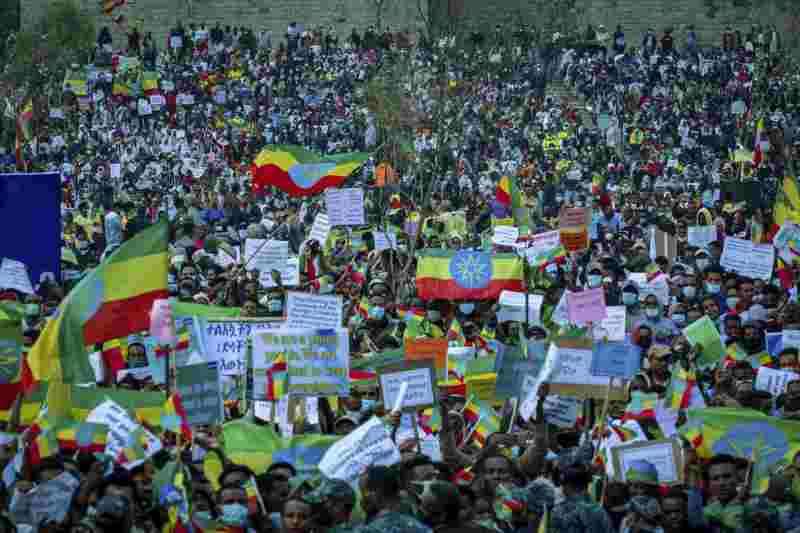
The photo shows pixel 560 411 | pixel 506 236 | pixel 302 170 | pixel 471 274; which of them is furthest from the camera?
pixel 302 170

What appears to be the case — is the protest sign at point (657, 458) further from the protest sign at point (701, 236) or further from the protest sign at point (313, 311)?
the protest sign at point (701, 236)

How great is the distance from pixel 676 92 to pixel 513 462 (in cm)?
3094

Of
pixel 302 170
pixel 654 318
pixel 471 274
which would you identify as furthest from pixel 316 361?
pixel 302 170

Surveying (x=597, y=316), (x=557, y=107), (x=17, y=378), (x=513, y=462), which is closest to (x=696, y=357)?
(x=597, y=316)

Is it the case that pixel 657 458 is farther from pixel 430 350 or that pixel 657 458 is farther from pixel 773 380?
pixel 430 350

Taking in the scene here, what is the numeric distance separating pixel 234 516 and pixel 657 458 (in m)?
1.92

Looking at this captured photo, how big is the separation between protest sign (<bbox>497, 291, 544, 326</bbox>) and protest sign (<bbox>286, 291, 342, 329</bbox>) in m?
3.15

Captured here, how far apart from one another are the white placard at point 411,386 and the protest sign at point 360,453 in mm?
1592

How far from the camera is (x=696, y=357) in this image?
38.5 ft

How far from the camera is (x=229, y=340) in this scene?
11.5 m

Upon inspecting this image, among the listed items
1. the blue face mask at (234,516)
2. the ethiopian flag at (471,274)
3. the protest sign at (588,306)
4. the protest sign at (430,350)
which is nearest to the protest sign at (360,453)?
the blue face mask at (234,516)

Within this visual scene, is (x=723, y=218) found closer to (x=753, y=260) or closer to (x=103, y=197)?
(x=753, y=260)

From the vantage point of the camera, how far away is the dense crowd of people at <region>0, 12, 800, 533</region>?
7848mm

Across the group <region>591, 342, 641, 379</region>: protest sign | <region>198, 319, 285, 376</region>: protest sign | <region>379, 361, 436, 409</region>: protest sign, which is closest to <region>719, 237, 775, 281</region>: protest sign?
<region>198, 319, 285, 376</region>: protest sign
